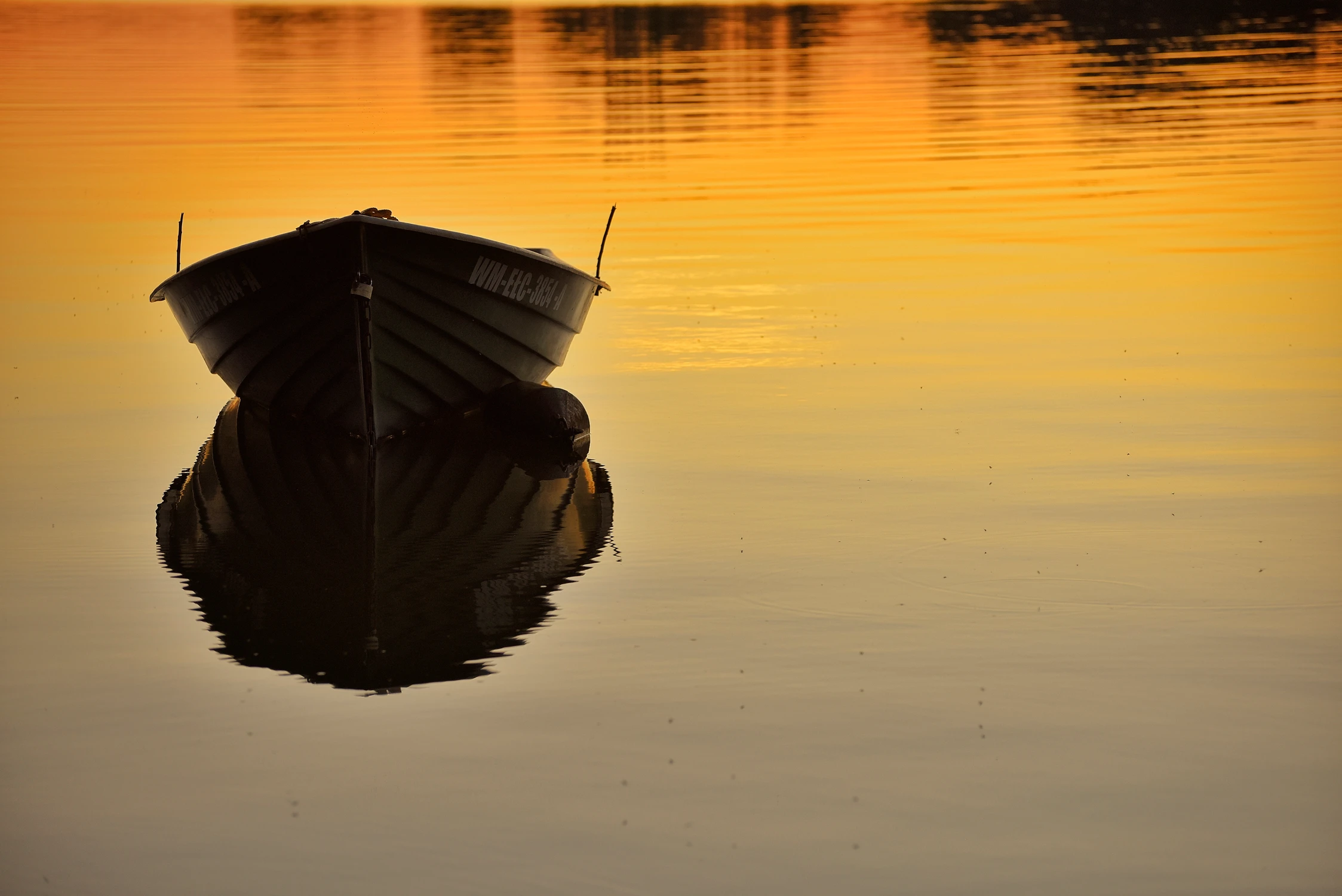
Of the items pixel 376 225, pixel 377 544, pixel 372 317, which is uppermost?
pixel 376 225

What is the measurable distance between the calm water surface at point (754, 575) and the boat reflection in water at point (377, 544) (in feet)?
0.14

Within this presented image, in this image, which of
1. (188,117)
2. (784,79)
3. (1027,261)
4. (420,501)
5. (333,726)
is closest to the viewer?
(333,726)

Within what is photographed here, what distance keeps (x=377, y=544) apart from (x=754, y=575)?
206 cm

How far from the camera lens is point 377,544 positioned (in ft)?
32.5

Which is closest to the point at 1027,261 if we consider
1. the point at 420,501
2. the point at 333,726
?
the point at 420,501

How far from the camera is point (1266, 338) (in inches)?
585

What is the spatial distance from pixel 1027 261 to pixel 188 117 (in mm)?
20888

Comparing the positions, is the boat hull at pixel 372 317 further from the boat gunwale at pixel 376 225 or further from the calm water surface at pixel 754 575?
the calm water surface at pixel 754 575

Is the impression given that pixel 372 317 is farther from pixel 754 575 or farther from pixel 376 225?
pixel 754 575

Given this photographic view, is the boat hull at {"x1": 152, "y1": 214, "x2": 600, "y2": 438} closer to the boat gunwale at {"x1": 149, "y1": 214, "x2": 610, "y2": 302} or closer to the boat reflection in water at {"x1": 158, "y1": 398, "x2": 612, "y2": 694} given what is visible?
the boat gunwale at {"x1": 149, "y1": 214, "x2": 610, "y2": 302}

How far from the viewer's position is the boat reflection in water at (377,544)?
26.9 feet

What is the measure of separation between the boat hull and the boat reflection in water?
11.8 inches

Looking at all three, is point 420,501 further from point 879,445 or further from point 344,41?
point 344,41

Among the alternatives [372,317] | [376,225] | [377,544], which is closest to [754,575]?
[377,544]
